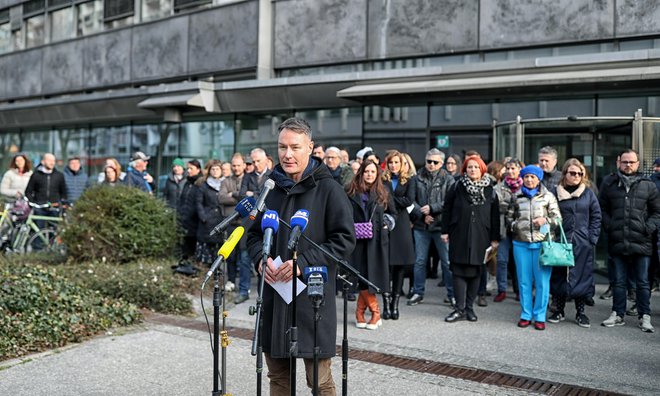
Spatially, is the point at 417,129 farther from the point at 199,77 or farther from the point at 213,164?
the point at 199,77

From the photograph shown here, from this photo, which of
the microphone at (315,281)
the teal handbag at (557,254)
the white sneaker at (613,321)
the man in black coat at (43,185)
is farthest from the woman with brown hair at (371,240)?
the man in black coat at (43,185)

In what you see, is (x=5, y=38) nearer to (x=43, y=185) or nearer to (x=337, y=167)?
(x=43, y=185)

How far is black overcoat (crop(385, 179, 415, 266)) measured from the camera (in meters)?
8.30

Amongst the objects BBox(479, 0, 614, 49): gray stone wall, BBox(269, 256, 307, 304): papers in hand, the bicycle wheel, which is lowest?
the bicycle wheel

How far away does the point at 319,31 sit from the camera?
619 inches

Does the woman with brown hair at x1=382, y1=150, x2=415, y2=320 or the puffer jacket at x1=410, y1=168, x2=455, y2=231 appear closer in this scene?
the woman with brown hair at x1=382, y1=150, x2=415, y2=320

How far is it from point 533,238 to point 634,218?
46.1 inches

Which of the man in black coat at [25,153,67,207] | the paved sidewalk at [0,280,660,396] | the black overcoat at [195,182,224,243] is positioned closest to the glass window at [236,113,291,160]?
the man in black coat at [25,153,67,207]

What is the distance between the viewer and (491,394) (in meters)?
5.25

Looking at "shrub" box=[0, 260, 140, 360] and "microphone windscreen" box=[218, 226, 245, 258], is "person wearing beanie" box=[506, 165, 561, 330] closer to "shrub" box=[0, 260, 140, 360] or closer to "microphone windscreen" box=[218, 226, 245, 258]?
"shrub" box=[0, 260, 140, 360]

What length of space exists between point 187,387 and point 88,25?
18.7m

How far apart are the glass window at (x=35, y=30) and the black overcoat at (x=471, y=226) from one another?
64.2 feet

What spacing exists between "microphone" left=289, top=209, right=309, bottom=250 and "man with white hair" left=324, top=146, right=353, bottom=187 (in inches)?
248

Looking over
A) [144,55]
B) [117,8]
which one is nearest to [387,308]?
[144,55]
